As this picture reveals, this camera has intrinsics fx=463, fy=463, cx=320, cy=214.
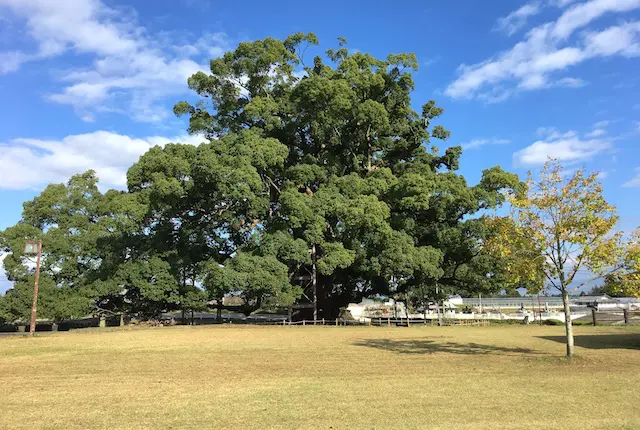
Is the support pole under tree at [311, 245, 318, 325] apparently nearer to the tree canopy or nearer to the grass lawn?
the tree canopy

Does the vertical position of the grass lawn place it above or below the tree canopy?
below

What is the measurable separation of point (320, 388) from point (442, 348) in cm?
785

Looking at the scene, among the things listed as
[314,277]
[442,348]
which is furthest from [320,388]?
[314,277]

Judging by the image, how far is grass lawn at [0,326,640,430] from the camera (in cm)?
619

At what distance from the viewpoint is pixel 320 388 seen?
840 cm

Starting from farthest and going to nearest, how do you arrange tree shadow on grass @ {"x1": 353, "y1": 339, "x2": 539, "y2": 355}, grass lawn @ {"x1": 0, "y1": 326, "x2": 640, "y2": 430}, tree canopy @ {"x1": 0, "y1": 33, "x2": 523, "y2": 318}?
1. tree canopy @ {"x1": 0, "y1": 33, "x2": 523, "y2": 318}
2. tree shadow on grass @ {"x1": 353, "y1": 339, "x2": 539, "y2": 355}
3. grass lawn @ {"x1": 0, "y1": 326, "x2": 640, "y2": 430}

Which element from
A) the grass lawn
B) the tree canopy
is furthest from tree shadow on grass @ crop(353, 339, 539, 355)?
the tree canopy

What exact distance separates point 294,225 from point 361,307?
45678mm

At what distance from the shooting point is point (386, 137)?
3556 centimetres

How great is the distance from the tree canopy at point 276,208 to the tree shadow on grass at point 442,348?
37.8 feet

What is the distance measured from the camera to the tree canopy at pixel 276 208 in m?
28.3

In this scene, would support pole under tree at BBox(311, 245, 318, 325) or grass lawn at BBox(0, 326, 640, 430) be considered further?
support pole under tree at BBox(311, 245, 318, 325)

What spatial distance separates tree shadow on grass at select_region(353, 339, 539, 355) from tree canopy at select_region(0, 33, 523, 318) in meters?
11.5

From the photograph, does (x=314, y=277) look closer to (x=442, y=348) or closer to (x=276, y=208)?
(x=276, y=208)
